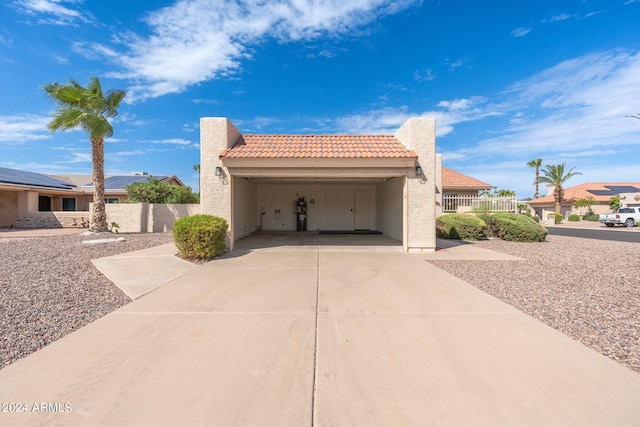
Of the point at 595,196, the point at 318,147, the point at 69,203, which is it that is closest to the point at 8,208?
the point at 69,203

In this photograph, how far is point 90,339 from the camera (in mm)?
3775

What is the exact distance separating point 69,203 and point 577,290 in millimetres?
35036

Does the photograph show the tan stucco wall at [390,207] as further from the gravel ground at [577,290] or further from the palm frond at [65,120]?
the palm frond at [65,120]

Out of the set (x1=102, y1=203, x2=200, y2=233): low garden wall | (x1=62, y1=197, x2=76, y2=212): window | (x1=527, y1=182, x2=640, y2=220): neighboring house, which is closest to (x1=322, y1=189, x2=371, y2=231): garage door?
(x1=102, y1=203, x2=200, y2=233): low garden wall

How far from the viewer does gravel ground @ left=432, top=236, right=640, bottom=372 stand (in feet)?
13.0

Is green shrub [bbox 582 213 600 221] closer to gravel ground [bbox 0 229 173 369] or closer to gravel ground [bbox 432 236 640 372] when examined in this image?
gravel ground [bbox 432 236 640 372]

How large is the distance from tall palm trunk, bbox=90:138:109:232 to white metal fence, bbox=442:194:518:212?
67.1ft

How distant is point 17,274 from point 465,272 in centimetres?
1051

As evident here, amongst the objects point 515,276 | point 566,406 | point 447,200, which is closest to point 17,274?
point 566,406

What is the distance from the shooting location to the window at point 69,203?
26.5 m

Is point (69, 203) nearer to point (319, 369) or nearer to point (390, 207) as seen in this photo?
point (390, 207)

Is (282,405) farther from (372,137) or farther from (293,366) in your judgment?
(372,137)

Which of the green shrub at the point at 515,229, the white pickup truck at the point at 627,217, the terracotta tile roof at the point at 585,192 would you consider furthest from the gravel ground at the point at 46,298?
the terracotta tile roof at the point at 585,192

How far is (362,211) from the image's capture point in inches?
712
